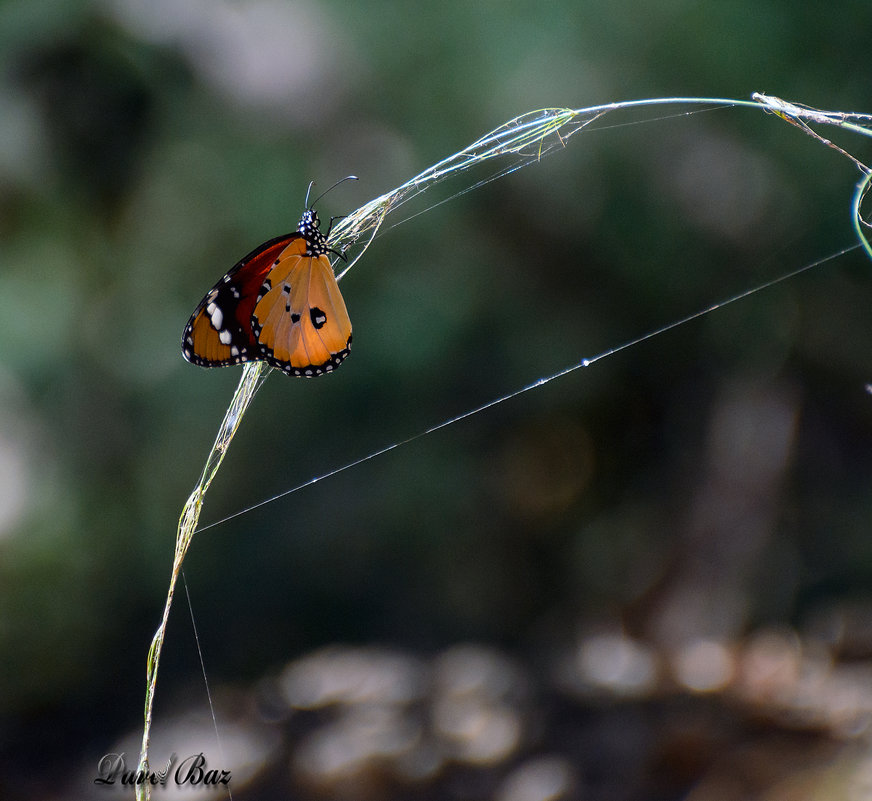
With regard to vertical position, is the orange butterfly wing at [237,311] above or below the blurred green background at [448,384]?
below

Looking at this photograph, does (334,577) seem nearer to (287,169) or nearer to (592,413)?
(592,413)

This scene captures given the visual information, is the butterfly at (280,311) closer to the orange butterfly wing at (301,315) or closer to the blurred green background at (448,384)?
the orange butterfly wing at (301,315)

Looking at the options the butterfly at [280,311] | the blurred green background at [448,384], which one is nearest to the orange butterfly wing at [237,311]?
the butterfly at [280,311]

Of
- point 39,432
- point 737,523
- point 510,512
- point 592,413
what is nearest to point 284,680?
point 510,512

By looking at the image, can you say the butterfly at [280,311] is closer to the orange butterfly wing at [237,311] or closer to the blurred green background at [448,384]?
the orange butterfly wing at [237,311]

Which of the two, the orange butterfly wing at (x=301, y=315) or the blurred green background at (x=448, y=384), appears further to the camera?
the blurred green background at (x=448, y=384)

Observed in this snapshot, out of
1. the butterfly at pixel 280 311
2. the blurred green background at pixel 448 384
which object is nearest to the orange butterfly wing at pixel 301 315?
the butterfly at pixel 280 311

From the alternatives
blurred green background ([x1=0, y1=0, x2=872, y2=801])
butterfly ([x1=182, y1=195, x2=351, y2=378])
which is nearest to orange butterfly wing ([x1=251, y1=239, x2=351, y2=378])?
butterfly ([x1=182, y1=195, x2=351, y2=378])

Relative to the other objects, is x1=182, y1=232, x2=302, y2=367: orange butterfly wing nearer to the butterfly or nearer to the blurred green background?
the butterfly
